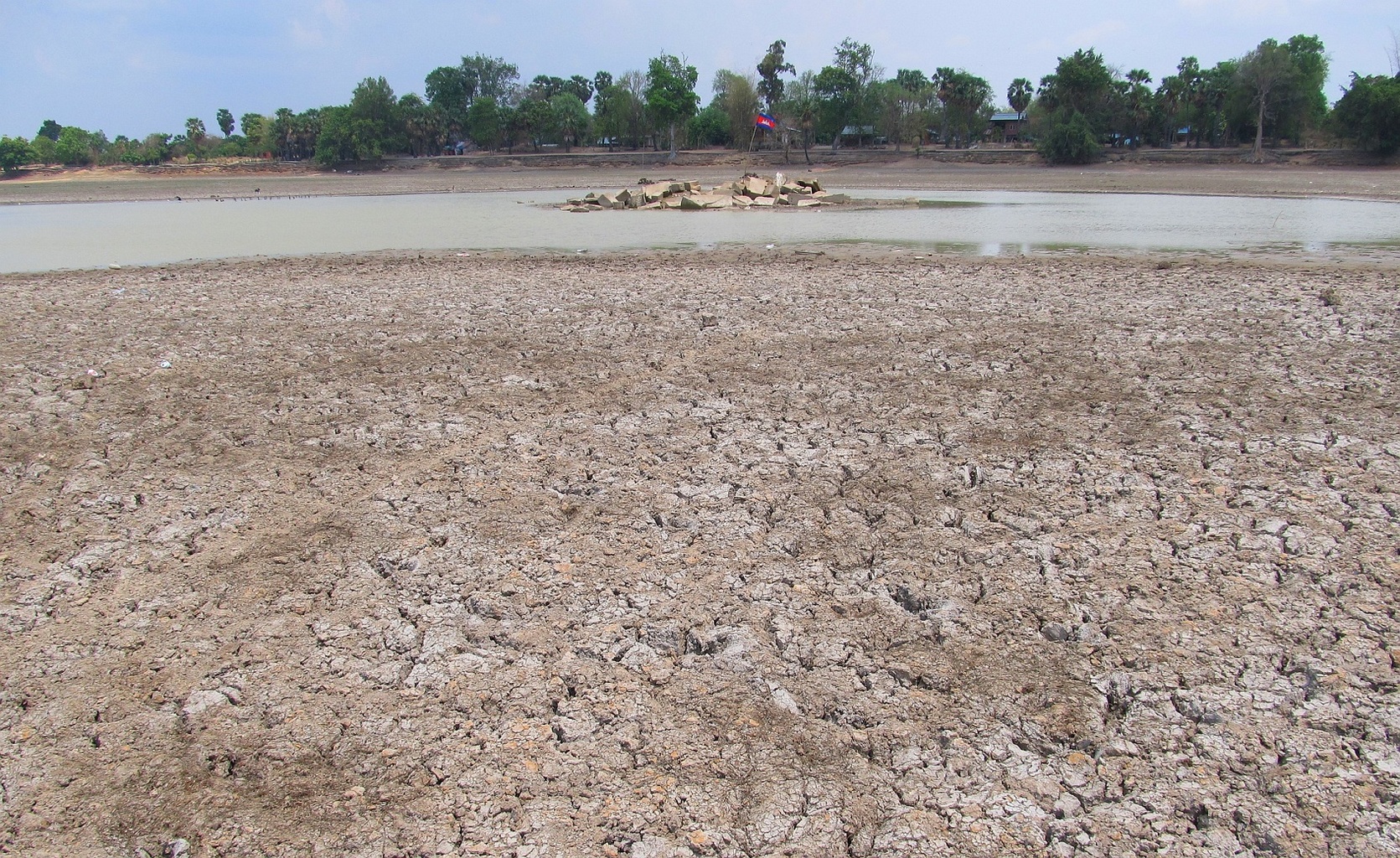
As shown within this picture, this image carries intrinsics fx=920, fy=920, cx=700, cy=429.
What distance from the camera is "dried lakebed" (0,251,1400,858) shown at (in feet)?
9.87

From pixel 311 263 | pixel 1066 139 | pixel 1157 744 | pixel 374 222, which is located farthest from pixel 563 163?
pixel 1157 744

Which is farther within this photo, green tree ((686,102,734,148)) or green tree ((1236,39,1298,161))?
green tree ((686,102,734,148))

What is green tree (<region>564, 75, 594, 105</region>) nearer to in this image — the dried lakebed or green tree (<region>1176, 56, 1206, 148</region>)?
green tree (<region>1176, 56, 1206, 148</region>)

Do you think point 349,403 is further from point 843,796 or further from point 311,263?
point 311,263

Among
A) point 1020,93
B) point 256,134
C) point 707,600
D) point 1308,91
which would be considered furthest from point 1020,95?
point 707,600

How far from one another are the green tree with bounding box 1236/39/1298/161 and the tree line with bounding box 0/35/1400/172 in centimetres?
13

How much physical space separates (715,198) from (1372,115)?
37304mm

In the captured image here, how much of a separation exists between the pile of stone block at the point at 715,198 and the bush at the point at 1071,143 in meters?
30.5

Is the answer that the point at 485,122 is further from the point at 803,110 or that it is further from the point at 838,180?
the point at 838,180

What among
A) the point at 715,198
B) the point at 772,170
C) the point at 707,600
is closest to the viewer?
the point at 707,600

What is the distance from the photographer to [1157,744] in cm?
325

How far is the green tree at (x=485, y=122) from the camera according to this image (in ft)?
278

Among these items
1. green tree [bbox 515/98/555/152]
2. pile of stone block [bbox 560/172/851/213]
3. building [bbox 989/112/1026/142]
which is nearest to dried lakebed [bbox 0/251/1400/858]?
pile of stone block [bbox 560/172/851/213]

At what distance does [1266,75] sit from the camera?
186 feet
